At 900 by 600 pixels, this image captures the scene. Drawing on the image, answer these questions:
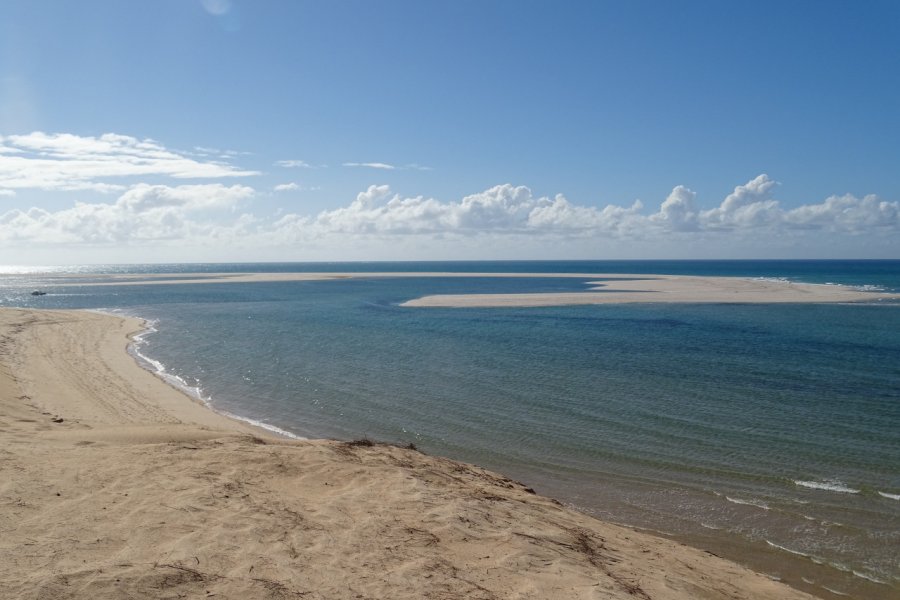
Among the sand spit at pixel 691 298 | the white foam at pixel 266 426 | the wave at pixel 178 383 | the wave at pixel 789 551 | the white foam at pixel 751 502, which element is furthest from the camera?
the sand spit at pixel 691 298

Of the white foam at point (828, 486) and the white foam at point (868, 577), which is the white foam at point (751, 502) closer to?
the white foam at point (828, 486)

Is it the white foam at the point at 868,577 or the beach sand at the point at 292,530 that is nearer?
the beach sand at the point at 292,530

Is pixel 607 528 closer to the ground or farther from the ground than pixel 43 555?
closer to the ground

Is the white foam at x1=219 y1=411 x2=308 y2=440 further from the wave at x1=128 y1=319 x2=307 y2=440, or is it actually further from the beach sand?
the beach sand

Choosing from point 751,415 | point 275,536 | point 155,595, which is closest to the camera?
point 155,595

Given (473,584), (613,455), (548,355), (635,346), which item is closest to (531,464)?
(613,455)

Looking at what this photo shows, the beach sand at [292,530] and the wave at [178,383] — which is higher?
the beach sand at [292,530]

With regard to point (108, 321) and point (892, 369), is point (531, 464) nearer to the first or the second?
point (892, 369)

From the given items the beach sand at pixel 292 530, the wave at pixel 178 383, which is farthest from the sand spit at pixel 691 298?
the beach sand at pixel 292 530
